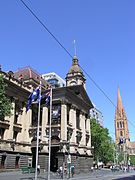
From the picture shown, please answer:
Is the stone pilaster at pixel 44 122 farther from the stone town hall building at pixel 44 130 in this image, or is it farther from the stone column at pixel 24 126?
the stone column at pixel 24 126

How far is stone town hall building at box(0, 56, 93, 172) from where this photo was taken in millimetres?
57344

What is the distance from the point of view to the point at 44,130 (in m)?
66.8

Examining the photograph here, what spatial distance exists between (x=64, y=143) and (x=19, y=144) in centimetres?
983

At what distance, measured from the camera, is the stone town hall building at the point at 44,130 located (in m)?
57.3

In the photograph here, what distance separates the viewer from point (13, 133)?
195 ft

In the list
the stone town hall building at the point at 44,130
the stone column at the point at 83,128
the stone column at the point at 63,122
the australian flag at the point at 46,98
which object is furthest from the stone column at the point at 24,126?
the australian flag at the point at 46,98

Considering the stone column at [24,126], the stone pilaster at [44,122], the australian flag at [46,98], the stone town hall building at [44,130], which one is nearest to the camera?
the australian flag at [46,98]

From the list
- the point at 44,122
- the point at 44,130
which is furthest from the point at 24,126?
the point at 44,122

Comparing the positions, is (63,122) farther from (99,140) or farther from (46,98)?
(99,140)

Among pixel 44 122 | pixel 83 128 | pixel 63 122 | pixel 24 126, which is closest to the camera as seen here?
pixel 24 126

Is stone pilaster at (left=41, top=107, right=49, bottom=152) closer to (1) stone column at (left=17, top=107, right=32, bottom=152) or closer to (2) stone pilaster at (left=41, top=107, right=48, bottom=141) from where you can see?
(2) stone pilaster at (left=41, top=107, right=48, bottom=141)

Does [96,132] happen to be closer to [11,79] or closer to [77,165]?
[77,165]

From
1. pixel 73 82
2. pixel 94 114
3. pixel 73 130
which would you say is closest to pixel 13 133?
pixel 73 130

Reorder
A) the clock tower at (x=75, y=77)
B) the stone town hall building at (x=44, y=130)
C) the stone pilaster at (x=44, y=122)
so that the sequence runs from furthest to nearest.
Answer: the clock tower at (x=75, y=77)
the stone pilaster at (x=44, y=122)
the stone town hall building at (x=44, y=130)
